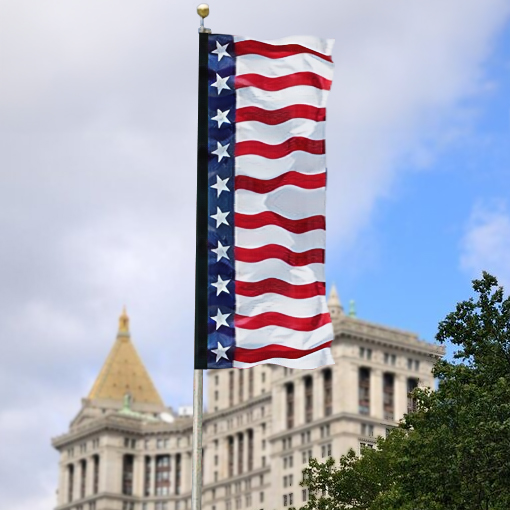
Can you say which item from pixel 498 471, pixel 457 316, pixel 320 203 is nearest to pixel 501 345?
pixel 457 316

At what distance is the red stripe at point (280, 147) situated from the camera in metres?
45.7

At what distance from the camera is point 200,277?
44.4 m

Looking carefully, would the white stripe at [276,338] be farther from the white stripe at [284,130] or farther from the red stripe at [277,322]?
the white stripe at [284,130]

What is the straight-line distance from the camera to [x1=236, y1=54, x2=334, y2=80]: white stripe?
46281mm

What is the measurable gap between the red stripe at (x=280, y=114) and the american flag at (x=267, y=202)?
33 millimetres

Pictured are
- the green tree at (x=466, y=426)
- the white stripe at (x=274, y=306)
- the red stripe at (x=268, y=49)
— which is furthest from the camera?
the green tree at (x=466, y=426)

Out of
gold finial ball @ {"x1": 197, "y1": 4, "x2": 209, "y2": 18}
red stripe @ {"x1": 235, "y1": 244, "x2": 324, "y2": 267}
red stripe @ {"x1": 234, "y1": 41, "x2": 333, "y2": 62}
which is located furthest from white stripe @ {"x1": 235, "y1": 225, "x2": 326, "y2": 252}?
gold finial ball @ {"x1": 197, "y1": 4, "x2": 209, "y2": 18}

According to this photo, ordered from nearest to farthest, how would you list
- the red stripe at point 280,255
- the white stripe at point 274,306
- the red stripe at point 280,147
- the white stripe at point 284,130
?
the white stripe at point 274,306, the red stripe at point 280,255, the red stripe at point 280,147, the white stripe at point 284,130

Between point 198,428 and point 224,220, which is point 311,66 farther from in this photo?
point 198,428

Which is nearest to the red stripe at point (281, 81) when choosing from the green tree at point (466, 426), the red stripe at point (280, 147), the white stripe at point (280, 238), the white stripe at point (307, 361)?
the red stripe at point (280, 147)

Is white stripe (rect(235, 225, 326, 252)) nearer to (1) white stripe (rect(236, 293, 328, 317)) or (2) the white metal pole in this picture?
(1) white stripe (rect(236, 293, 328, 317))

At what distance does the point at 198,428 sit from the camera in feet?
142

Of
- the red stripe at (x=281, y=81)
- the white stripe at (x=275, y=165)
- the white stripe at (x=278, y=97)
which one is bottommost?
the white stripe at (x=275, y=165)

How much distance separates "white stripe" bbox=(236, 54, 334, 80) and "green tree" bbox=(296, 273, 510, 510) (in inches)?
689
